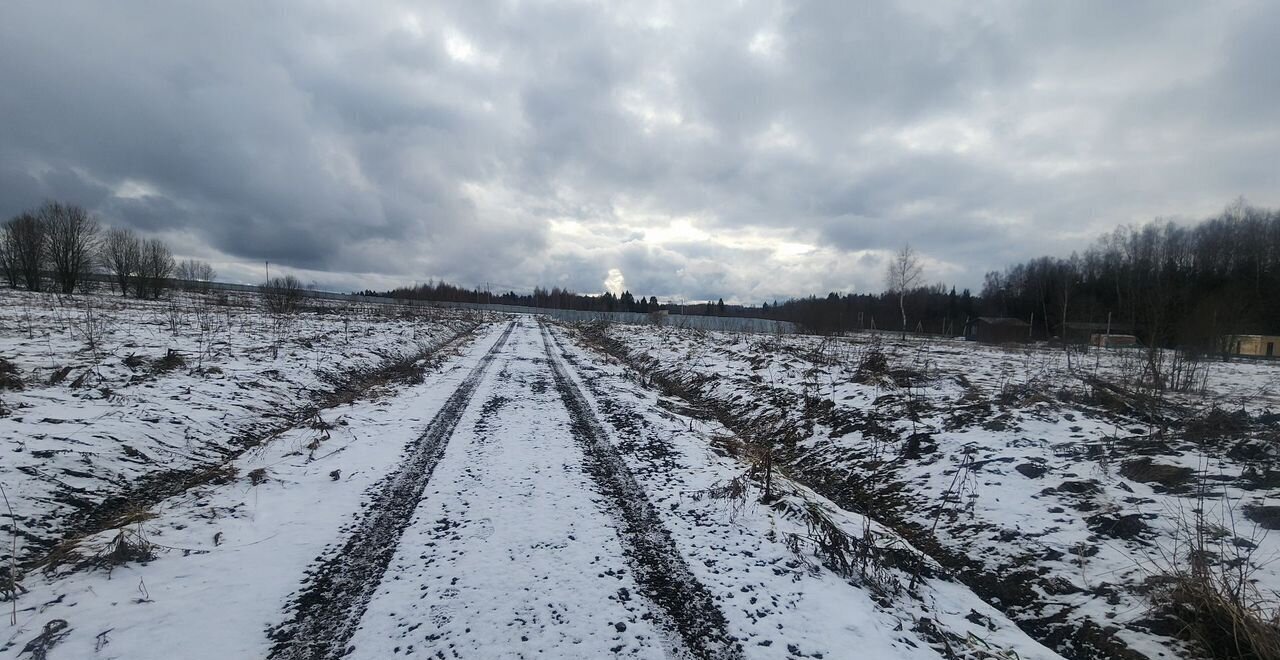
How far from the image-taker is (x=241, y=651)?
2740mm

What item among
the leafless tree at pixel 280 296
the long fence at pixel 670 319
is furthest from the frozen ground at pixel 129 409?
the long fence at pixel 670 319

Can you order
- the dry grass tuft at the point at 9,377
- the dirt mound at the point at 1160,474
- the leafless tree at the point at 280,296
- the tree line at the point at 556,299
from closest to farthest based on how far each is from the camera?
the dirt mound at the point at 1160,474, the dry grass tuft at the point at 9,377, the leafless tree at the point at 280,296, the tree line at the point at 556,299

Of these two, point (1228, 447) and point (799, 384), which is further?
point (799, 384)

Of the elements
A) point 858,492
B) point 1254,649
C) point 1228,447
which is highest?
point 1228,447

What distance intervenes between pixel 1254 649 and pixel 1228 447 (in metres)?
4.66

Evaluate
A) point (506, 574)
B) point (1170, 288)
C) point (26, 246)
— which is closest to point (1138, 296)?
point (1170, 288)

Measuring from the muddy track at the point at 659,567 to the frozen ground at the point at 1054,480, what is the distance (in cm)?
252

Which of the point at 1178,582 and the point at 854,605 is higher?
the point at 1178,582

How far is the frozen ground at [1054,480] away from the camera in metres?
3.70

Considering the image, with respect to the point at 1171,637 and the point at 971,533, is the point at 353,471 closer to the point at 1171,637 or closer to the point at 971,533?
the point at 971,533

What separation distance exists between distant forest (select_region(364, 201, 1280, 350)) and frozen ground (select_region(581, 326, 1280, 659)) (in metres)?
1.80

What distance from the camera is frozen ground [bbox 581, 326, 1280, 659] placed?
3.70 meters

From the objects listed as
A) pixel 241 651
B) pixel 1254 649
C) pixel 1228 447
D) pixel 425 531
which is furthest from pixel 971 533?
pixel 241 651

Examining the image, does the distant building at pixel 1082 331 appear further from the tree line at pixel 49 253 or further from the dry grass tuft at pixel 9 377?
the tree line at pixel 49 253
